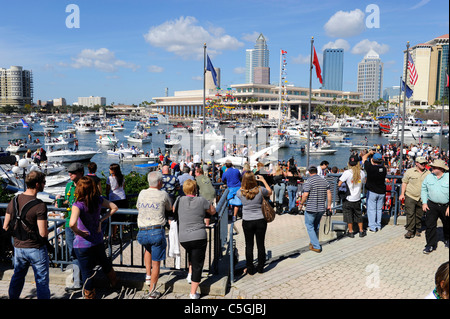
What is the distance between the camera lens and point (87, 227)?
15.9 ft

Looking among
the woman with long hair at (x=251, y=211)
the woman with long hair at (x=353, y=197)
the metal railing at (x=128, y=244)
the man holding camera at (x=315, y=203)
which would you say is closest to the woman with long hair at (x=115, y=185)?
the metal railing at (x=128, y=244)

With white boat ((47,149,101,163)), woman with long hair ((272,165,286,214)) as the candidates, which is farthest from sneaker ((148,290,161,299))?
white boat ((47,149,101,163))

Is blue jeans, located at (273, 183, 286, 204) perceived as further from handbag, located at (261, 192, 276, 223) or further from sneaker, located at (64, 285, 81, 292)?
sneaker, located at (64, 285, 81, 292)

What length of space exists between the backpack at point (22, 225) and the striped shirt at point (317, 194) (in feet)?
15.0

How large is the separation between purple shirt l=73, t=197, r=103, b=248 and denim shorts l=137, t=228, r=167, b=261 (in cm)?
58

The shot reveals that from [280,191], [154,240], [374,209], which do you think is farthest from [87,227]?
[280,191]

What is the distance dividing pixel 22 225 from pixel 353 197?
6271mm

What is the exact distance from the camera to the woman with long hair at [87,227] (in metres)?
4.73

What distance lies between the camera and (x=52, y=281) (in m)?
5.92

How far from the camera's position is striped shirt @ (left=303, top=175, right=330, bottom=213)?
7012 mm

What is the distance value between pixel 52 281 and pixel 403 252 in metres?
6.23

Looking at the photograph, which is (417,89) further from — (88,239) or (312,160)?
(88,239)
